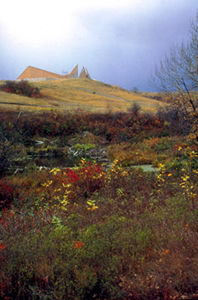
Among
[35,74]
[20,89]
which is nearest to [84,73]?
[35,74]

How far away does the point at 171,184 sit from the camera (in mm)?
6680

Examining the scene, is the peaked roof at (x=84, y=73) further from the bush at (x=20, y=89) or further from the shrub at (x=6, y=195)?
the shrub at (x=6, y=195)

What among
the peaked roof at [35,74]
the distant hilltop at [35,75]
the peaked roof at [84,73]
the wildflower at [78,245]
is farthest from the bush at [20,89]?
the peaked roof at [84,73]

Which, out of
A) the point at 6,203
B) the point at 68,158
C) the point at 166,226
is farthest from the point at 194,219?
the point at 68,158

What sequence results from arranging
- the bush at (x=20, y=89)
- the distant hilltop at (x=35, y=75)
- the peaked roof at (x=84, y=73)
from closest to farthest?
the bush at (x=20, y=89) < the distant hilltop at (x=35, y=75) < the peaked roof at (x=84, y=73)

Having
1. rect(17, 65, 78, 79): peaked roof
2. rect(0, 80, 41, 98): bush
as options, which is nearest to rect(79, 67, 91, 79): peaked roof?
rect(17, 65, 78, 79): peaked roof

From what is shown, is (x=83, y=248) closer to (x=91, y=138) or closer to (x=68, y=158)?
(x=68, y=158)

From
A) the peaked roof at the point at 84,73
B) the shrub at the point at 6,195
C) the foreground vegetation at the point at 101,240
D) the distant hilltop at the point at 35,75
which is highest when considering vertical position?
the peaked roof at the point at 84,73

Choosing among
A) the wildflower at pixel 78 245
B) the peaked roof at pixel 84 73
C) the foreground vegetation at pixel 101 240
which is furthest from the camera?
the peaked roof at pixel 84 73

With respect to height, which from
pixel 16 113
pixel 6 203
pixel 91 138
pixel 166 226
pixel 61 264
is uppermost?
pixel 16 113

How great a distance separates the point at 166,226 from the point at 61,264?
1.55m

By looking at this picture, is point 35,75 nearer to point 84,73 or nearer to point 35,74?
point 35,74

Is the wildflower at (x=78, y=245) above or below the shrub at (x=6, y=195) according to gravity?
above

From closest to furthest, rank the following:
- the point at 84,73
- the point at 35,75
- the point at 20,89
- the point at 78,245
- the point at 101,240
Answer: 1. the point at 78,245
2. the point at 101,240
3. the point at 20,89
4. the point at 35,75
5. the point at 84,73
